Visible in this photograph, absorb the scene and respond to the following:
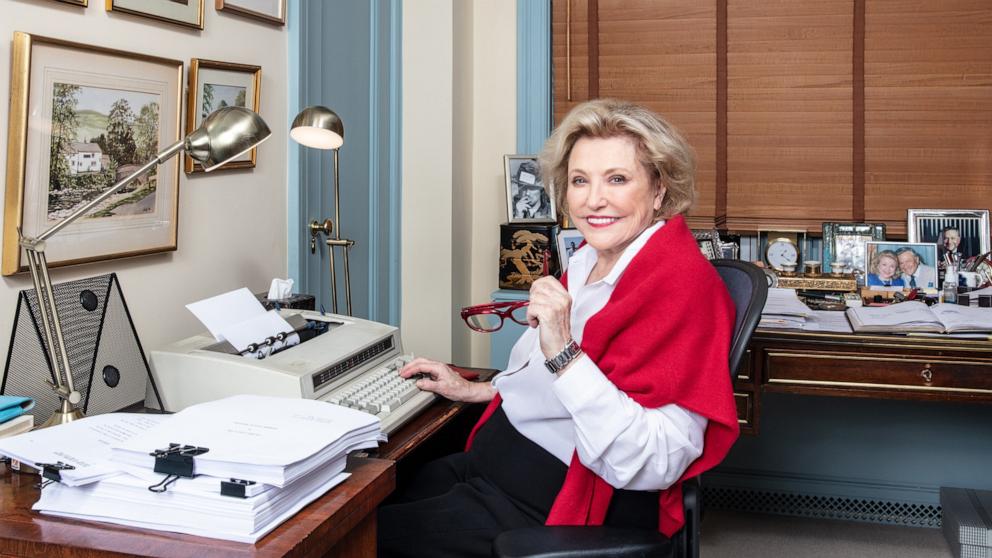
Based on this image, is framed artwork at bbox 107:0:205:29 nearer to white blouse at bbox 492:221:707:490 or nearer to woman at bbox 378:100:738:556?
woman at bbox 378:100:738:556

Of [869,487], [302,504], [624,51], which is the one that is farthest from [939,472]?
[302,504]

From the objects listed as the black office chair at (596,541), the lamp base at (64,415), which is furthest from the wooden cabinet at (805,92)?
the lamp base at (64,415)

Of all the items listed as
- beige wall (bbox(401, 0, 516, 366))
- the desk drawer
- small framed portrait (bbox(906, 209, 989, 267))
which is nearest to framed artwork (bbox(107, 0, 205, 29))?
beige wall (bbox(401, 0, 516, 366))

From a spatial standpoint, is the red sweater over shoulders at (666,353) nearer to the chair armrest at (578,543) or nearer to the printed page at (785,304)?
the chair armrest at (578,543)

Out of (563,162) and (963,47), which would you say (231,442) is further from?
(963,47)

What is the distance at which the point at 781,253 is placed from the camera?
11.5ft

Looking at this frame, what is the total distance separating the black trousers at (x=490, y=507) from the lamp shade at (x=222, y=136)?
0.71 m

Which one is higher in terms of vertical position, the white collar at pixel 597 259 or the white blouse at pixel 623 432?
the white collar at pixel 597 259

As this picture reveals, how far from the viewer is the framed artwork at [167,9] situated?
2010 millimetres

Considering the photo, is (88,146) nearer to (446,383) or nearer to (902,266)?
(446,383)

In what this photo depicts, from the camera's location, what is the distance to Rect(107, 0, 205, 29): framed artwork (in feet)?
6.59

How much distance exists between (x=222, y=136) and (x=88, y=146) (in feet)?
1.45

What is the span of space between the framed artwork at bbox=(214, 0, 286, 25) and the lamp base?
3.73 ft

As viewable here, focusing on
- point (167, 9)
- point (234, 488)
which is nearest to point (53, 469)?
point (234, 488)
